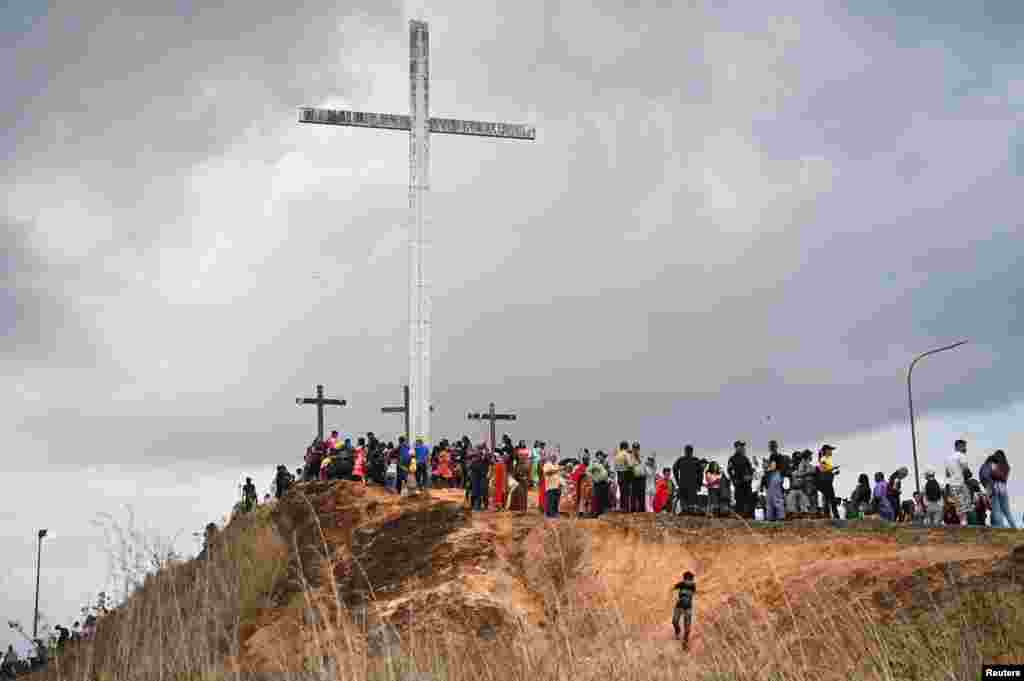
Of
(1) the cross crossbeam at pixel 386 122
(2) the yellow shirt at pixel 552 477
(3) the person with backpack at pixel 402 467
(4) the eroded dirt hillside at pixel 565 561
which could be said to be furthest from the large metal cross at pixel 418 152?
(2) the yellow shirt at pixel 552 477

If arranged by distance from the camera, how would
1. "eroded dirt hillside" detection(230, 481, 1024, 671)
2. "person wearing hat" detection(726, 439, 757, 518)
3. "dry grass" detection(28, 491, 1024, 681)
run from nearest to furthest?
"dry grass" detection(28, 491, 1024, 681) < "eroded dirt hillside" detection(230, 481, 1024, 671) < "person wearing hat" detection(726, 439, 757, 518)

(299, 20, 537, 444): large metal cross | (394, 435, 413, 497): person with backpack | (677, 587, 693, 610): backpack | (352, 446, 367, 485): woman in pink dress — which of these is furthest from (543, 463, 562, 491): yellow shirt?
(299, 20, 537, 444): large metal cross

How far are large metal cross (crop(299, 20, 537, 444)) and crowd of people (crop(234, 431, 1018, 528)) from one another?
4.30 metres

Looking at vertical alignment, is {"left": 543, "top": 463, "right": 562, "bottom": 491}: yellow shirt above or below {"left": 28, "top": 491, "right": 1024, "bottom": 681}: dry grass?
above

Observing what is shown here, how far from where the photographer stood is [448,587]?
22.3 m

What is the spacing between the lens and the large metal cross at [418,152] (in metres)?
35.2

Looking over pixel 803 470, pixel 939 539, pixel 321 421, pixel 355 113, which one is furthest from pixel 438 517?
pixel 321 421

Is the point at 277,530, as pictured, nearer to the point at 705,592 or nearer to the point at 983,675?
the point at 705,592

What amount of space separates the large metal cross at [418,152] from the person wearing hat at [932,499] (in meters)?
16.1

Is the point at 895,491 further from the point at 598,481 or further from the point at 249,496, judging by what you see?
the point at 249,496

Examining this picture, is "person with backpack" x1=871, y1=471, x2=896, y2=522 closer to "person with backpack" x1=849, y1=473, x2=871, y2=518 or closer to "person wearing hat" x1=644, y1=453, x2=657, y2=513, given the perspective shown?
"person with backpack" x1=849, y1=473, x2=871, y2=518

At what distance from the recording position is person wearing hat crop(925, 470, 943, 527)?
2306 cm

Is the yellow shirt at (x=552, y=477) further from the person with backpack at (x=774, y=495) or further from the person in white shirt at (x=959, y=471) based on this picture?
the person in white shirt at (x=959, y=471)

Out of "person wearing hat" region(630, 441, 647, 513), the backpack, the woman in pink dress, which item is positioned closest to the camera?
the backpack
